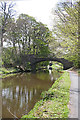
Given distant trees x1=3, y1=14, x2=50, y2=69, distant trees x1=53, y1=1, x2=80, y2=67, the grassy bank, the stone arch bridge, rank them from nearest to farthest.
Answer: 1. the grassy bank
2. distant trees x1=53, y1=1, x2=80, y2=67
3. distant trees x1=3, y1=14, x2=50, y2=69
4. the stone arch bridge

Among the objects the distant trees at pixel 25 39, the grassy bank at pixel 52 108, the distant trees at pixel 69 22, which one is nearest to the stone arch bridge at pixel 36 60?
the distant trees at pixel 25 39

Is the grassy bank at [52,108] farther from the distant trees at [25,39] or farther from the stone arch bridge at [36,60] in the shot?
the stone arch bridge at [36,60]

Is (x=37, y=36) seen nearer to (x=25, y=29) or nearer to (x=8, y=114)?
(x=25, y=29)

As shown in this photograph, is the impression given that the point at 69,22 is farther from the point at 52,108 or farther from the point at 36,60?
the point at 36,60

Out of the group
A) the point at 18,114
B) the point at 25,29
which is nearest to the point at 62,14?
the point at 18,114

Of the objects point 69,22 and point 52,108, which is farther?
point 69,22

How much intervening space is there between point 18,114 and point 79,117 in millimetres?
3259

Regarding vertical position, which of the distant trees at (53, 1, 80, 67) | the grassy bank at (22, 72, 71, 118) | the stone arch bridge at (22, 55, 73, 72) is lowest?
the grassy bank at (22, 72, 71, 118)

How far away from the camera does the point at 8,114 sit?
6195 millimetres

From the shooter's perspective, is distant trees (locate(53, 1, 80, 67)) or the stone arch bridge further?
the stone arch bridge

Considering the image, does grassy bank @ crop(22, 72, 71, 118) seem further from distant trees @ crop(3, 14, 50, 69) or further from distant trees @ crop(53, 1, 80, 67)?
distant trees @ crop(3, 14, 50, 69)

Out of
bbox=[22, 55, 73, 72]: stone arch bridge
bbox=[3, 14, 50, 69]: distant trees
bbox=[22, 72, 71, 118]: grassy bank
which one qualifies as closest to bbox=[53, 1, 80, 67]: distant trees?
bbox=[22, 72, 71, 118]: grassy bank

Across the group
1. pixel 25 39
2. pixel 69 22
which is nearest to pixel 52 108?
pixel 69 22

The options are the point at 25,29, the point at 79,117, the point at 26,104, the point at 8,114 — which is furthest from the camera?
the point at 25,29
